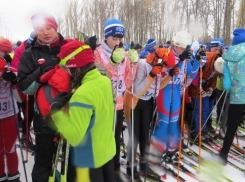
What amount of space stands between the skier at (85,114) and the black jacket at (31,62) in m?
0.57

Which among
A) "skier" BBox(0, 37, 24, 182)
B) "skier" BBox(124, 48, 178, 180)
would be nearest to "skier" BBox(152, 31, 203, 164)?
"skier" BBox(124, 48, 178, 180)

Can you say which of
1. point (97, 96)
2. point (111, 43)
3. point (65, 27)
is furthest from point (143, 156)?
point (65, 27)

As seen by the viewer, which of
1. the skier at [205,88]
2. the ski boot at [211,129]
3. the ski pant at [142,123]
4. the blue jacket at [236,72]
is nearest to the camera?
the ski pant at [142,123]

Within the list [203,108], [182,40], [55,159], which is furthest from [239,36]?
[55,159]

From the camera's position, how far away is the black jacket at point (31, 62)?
2.19 m

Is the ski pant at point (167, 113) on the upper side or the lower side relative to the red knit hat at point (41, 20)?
lower

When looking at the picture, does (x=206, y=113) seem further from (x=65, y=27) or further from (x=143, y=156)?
(x=65, y=27)

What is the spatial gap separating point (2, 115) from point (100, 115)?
147 cm

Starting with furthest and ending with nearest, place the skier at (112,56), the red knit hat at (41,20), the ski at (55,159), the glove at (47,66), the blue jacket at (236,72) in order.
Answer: the blue jacket at (236,72)
the skier at (112,56)
the red knit hat at (41,20)
the glove at (47,66)
the ski at (55,159)

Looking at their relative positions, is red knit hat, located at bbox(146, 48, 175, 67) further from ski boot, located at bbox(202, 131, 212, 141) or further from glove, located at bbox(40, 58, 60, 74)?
ski boot, located at bbox(202, 131, 212, 141)

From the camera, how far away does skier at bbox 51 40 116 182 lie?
1.65 m

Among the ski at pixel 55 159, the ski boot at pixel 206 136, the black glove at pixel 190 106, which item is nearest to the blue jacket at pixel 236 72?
the black glove at pixel 190 106

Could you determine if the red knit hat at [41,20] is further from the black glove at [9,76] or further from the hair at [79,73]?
the hair at [79,73]

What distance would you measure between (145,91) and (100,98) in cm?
137
